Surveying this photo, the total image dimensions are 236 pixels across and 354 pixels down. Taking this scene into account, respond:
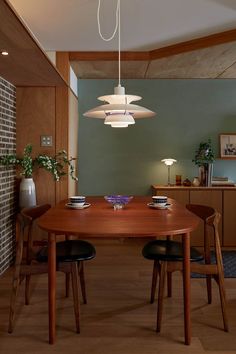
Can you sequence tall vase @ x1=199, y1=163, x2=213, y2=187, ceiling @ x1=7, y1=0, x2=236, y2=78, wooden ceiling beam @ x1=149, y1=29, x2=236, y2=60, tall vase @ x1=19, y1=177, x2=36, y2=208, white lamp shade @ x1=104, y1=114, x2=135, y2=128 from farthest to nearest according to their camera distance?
tall vase @ x1=199, y1=163, x2=213, y2=187
tall vase @ x1=19, y1=177, x2=36, y2=208
wooden ceiling beam @ x1=149, y1=29, x2=236, y2=60
ceiling @ x1=7, y1=0, x2=236, y2=78
white lamp shade @ x1=104, y1=114, x2=135, y2=128

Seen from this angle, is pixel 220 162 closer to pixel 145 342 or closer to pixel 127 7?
pixel 127 7

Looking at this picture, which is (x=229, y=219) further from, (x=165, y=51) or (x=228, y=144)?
(x=165, y=51)

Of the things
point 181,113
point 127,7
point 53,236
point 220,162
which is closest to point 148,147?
point 181,113

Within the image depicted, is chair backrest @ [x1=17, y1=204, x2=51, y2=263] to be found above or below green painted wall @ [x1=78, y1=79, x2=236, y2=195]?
below

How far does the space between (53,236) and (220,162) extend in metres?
3.55

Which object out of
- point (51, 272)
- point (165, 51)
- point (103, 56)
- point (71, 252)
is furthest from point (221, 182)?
point (51, 272)

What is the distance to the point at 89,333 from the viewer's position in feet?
7.73

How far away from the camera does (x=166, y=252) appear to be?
2.49m

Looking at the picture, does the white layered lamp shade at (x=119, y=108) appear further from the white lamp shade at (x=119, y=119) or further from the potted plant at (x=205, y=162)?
the potted plant at (x=205, y=162)

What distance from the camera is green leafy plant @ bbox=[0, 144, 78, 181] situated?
3.62 meters

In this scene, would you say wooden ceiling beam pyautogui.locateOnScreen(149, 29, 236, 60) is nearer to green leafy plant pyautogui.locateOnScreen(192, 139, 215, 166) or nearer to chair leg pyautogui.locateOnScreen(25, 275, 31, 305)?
green leafy plant pyautogui.locateOnScreen(192, 139, 215, 166)

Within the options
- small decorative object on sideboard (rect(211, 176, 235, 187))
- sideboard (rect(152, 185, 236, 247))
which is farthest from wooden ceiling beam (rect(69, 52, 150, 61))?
small decorative object on sideboard (rect(211, 176, 235, 187))

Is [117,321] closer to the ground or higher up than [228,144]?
closer to the ground

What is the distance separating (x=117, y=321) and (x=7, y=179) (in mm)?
2008
